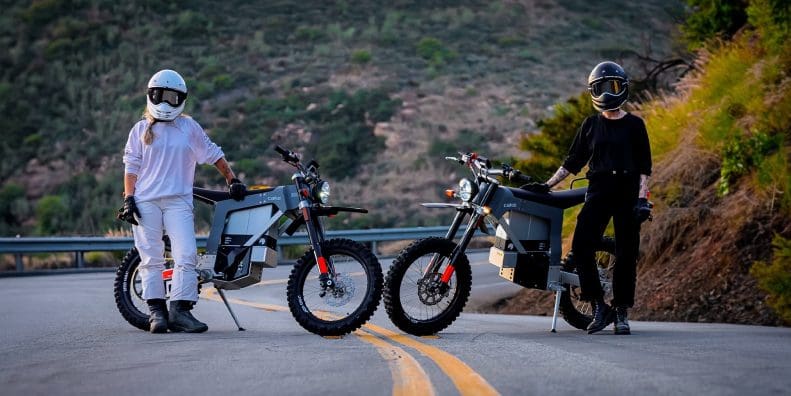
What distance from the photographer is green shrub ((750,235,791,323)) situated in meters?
12.3

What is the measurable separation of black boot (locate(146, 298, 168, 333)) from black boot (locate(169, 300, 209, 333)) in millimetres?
78

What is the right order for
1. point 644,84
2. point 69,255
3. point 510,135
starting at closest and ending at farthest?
point 644,84 → point 69,255 → point 510,135

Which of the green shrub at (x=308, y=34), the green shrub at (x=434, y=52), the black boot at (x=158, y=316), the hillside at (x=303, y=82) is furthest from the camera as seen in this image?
the green shrub at (x=308, y=34)

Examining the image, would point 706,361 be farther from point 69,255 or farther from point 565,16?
point 565,16

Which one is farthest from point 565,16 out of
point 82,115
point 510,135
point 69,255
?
point 69,255

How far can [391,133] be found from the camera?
50.2 m

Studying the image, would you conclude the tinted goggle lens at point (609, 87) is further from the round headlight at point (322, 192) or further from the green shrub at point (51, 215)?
the green shrub at point (51, 215)

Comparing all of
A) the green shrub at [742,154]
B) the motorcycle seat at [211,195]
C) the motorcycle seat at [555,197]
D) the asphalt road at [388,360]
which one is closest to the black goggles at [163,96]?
the motorcycle seat at [211,195]

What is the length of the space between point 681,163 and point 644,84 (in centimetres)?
832

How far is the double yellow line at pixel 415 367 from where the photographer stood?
7.51 metres

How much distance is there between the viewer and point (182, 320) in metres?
11.6

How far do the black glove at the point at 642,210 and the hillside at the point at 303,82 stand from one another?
92.4ft

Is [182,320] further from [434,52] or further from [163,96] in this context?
[434,52]

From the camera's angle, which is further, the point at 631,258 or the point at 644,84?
the point at 644,84
